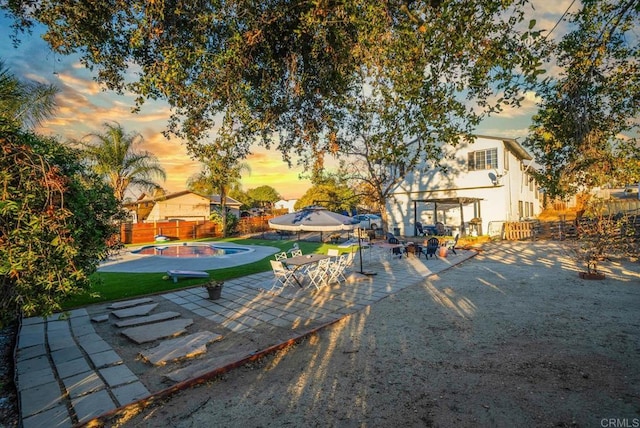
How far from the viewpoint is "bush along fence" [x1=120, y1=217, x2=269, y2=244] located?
26.1 meters

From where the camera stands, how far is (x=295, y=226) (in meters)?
9.97

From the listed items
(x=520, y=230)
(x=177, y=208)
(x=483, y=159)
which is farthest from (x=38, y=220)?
(x=177, y=208)

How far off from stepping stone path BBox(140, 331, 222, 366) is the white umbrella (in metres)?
4.66

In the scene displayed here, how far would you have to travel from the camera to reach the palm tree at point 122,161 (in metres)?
24.7

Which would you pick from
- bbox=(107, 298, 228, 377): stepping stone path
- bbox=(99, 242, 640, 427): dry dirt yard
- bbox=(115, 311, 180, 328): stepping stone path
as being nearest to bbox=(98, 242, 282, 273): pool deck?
bbox=(107, 298, 228, 377): stepping stone path

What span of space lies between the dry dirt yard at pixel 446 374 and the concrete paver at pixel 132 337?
1.59ft

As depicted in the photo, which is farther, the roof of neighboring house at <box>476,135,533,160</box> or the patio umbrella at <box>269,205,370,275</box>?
the roof of neighboring house at <box>476,135,533,160</box>

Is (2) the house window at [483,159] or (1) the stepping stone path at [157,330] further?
(2) the house window at [483,159]

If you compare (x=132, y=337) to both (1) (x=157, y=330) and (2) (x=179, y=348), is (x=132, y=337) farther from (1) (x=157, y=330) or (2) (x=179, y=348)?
(2) (x=179, y=348)

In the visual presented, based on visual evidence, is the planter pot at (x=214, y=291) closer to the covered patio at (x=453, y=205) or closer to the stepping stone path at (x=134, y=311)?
the stepping stone path at (x=134, y=311)

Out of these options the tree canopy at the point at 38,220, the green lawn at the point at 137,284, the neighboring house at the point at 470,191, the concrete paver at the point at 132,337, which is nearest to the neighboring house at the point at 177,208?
the neighboring house at the point at 470,191

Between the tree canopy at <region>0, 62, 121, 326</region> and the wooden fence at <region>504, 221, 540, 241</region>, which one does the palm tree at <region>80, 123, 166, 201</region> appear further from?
the wooden fence at <region>504, 221, 540, 241</region>

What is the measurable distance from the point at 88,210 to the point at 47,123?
8.68 meters

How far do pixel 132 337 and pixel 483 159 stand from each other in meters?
24.9
